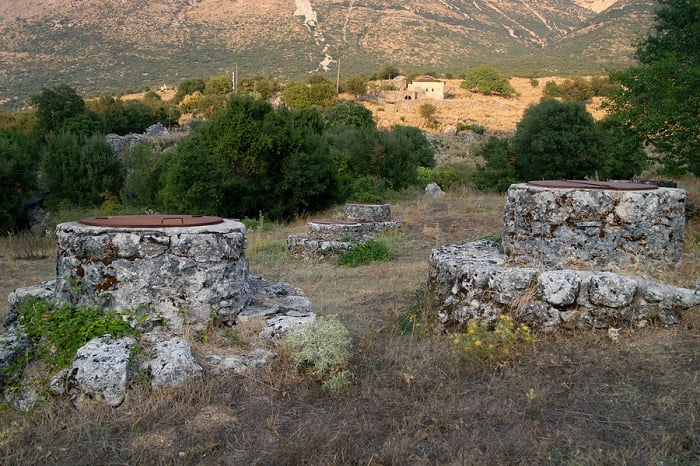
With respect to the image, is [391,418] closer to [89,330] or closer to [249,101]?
[89,330]

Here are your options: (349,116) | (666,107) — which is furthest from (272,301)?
(349,116)

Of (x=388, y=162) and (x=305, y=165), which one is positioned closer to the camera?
(x=305, y=165)

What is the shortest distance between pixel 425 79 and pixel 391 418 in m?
55.1

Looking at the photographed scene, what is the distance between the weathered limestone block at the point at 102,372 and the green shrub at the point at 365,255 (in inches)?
264

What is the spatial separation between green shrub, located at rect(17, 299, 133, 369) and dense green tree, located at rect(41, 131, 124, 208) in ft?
69.8

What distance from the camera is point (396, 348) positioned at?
183 inches

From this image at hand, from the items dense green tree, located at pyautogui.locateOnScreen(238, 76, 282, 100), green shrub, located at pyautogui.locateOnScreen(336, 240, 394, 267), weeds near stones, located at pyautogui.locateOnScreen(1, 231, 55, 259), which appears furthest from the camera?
dense green tree, located at pyautogui.locateOnScreen(238, 76, 282, 100)

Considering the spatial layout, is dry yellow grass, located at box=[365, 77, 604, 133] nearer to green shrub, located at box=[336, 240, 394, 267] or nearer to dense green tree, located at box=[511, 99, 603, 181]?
dense green tree, located at box=[511, 99, 603, 181]

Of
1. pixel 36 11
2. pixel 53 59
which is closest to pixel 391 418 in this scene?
pixel 53 59

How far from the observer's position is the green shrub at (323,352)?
13.1 feet

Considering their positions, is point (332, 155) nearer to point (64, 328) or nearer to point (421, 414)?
point (64, 328)

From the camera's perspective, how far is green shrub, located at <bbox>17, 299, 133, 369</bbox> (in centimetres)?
404

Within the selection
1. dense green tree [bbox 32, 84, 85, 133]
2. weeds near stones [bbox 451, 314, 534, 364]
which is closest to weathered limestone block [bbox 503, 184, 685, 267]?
weeds near stones [bbox 451, 314, 534, 364]

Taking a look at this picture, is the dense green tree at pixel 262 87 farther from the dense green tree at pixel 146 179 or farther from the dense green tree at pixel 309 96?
the dense green tree at pixel 146 179
